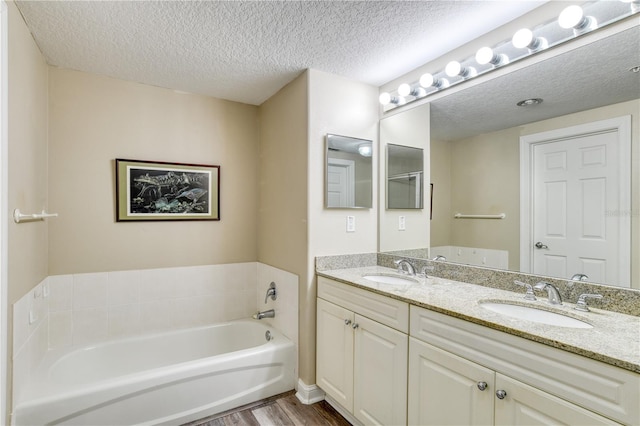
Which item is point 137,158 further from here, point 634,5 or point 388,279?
point 634,5

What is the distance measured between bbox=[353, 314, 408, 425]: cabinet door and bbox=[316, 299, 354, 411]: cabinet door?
0.07m

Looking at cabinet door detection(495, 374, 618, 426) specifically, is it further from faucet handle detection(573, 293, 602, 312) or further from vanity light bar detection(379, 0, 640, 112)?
vanity light bar detection(379, 0, 640, 112)

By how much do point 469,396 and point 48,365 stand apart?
2.48m

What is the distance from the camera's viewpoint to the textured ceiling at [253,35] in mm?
1604

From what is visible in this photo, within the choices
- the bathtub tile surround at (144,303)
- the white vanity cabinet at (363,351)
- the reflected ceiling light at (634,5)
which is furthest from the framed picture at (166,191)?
the reflected ceiling light at (634,5)

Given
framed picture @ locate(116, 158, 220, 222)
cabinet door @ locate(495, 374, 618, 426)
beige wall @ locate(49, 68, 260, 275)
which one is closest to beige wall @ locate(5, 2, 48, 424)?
beige wall @ locate(49, 68, 260, 275)

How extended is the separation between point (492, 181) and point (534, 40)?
76 centimetres

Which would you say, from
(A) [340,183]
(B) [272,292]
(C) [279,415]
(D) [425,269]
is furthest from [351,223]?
(C) [279,415]

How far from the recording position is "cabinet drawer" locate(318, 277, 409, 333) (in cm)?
164

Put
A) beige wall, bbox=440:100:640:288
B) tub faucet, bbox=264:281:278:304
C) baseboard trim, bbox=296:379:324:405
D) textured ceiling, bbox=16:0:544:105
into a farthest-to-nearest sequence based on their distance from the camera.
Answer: tub faucet, bbox=264:281:278:304 → baseboard trim, bbox=296:379:324:405 → beige wall, bbox=440:100:640:288 → textured ceiling, bbox=16:0:544:105

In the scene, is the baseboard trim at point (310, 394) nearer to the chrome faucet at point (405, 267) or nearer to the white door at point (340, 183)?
the chrome faucet at point (405, 267)

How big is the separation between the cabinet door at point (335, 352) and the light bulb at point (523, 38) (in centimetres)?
172

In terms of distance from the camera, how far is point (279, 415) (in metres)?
2.11

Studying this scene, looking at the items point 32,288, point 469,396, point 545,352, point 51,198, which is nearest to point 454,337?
point 469,396
